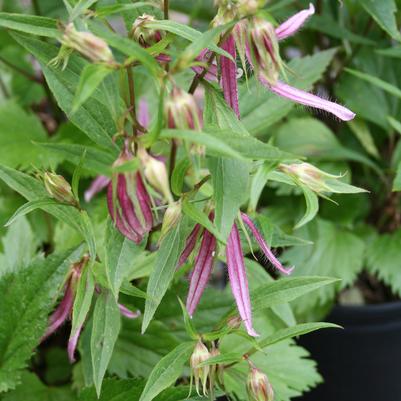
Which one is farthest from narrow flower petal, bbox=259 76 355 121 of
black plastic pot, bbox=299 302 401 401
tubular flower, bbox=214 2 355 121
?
black plastic pot, bbox=299 302 401 401

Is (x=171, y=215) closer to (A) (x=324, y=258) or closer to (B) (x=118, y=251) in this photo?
(B) (x=118, y=251)

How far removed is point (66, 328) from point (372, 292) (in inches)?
16.6

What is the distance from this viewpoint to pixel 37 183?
0.48 meters

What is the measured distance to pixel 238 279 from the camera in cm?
44

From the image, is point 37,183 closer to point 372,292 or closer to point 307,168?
point 307,168

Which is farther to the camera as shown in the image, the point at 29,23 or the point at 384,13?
the point at 384,13

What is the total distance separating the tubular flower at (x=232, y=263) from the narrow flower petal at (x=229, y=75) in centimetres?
7

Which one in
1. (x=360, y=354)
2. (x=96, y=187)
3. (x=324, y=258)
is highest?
(x=96, y=187)

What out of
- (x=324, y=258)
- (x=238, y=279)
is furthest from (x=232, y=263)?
(x=324, y=258)

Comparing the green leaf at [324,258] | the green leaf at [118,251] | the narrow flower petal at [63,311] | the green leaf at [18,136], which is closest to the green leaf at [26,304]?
the narrow flower petal at [63,311]

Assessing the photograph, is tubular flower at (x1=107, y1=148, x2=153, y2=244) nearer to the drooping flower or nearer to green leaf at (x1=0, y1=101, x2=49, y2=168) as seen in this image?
the drooping flower

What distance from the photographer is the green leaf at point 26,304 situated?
55 cm

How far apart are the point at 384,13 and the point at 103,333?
1.32ft

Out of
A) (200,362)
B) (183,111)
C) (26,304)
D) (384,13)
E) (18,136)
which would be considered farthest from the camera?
(18,136)
